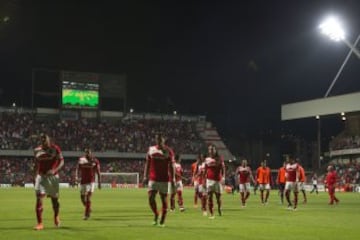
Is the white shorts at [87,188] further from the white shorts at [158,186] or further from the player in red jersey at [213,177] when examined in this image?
the white shorts at [158,186]

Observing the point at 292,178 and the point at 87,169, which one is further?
the point at 292,178

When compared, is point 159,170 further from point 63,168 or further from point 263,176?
point 63,168

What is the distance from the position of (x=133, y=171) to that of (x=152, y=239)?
76.1 meters

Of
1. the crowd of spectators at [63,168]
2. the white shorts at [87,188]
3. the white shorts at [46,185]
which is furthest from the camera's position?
the crowd of spectators at [63,168]

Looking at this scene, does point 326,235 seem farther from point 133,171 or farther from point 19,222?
point 133,171

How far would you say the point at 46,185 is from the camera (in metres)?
17.4

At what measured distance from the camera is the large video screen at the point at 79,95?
3425 inches

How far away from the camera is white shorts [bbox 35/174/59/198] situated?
17.3 m

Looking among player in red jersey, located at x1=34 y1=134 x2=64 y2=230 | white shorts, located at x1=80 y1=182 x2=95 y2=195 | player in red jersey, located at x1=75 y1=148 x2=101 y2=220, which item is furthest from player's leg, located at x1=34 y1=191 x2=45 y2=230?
white shorts, located at x1=80 y1=182 x2=95 y2=195

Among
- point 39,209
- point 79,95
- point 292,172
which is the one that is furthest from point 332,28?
point 79,95

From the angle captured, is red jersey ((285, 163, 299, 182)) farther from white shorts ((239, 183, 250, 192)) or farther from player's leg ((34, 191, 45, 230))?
player's leg ((34, 191, 45, 230))

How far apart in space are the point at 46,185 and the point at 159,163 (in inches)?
130

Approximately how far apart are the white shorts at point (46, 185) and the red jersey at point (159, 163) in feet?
9.15

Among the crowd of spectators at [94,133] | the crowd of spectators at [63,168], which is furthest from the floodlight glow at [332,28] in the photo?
the crowd of spectators at [94,133]
